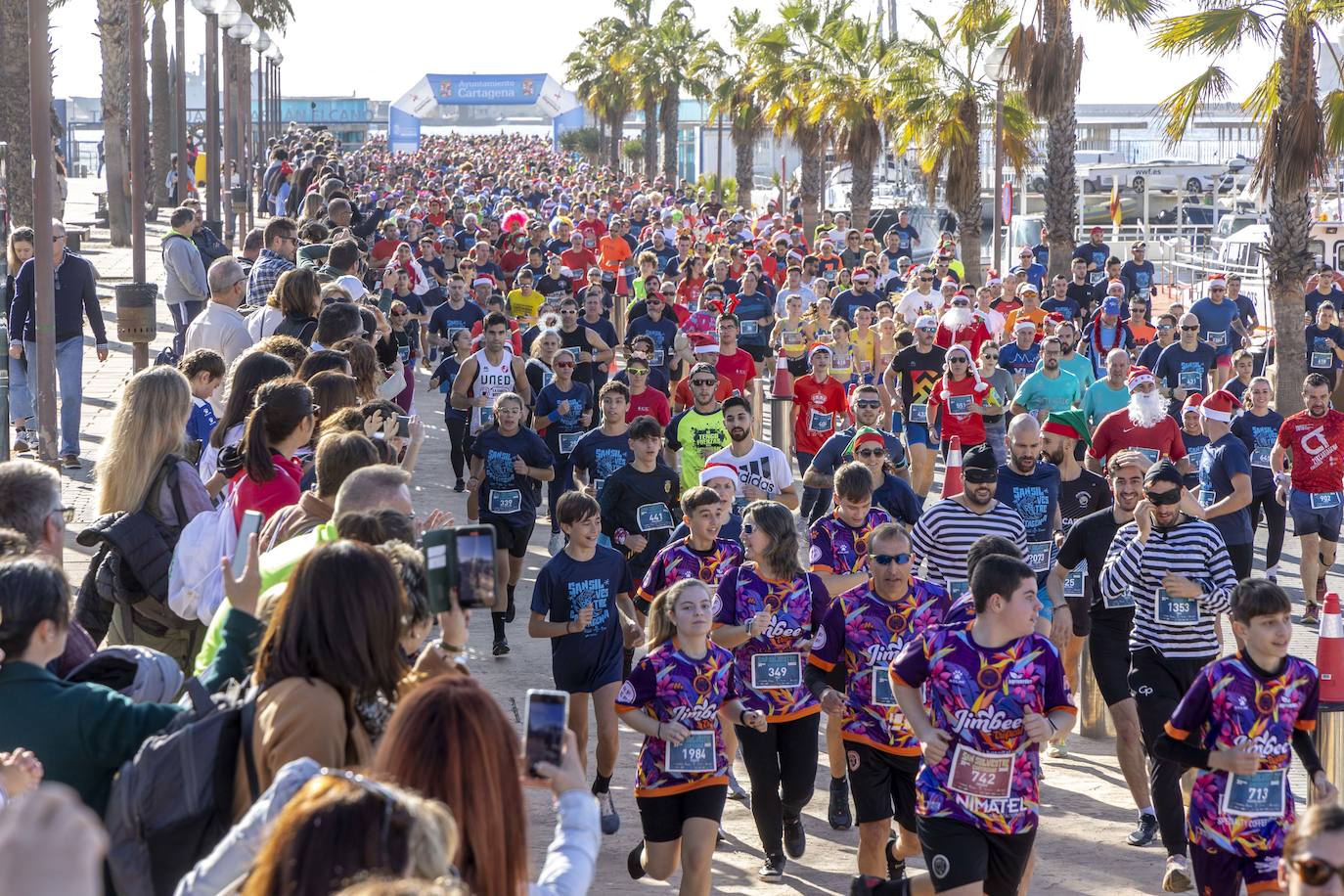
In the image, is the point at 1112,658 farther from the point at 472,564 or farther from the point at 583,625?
the point at 472,564

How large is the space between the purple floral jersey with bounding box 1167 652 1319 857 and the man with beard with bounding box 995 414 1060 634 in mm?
3196

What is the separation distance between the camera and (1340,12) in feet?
61.3

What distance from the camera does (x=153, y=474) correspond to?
20.0 feet

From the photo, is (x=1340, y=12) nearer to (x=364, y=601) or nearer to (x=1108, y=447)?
(x=1108, y=447)

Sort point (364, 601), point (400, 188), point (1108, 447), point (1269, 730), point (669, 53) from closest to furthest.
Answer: point (364, 601)
point (1269, 730)
point (1108, 447)
point (400, 188)
point (669, 53)

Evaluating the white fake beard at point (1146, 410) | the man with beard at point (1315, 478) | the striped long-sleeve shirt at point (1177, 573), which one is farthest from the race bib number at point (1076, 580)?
the man with beard at point (1315, 478)

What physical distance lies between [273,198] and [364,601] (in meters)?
28.5

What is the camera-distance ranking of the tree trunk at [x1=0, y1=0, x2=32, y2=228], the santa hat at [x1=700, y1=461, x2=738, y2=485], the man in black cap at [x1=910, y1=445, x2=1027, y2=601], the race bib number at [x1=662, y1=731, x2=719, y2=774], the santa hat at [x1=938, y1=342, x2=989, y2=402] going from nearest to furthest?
the race bib number at [x1=662, y1=731, x2=719, y2=774] → the man in black cap at [x1=910, y1=445, x2=1027, y2=601] → the santa hat at [x1=700, y1=461, x2=738, y2=485] → the santa hat at [x1=938, y1=342, x2=989, y2=402] → the tree trunk at [x1=0, y1=0, x2=32, y2=228]

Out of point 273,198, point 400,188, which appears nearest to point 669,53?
point 400,188

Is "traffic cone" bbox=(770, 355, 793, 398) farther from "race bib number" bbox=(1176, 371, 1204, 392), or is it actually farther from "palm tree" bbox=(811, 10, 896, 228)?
"palm tree" bbox=(811, 10, 896, 228)

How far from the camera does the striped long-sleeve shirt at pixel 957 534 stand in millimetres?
8328

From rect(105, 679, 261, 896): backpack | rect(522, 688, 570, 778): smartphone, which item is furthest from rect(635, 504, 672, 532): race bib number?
rect(522, 688, 570, 778): smartphone

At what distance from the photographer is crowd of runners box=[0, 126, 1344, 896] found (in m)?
3.63

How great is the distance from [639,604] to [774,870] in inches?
102
